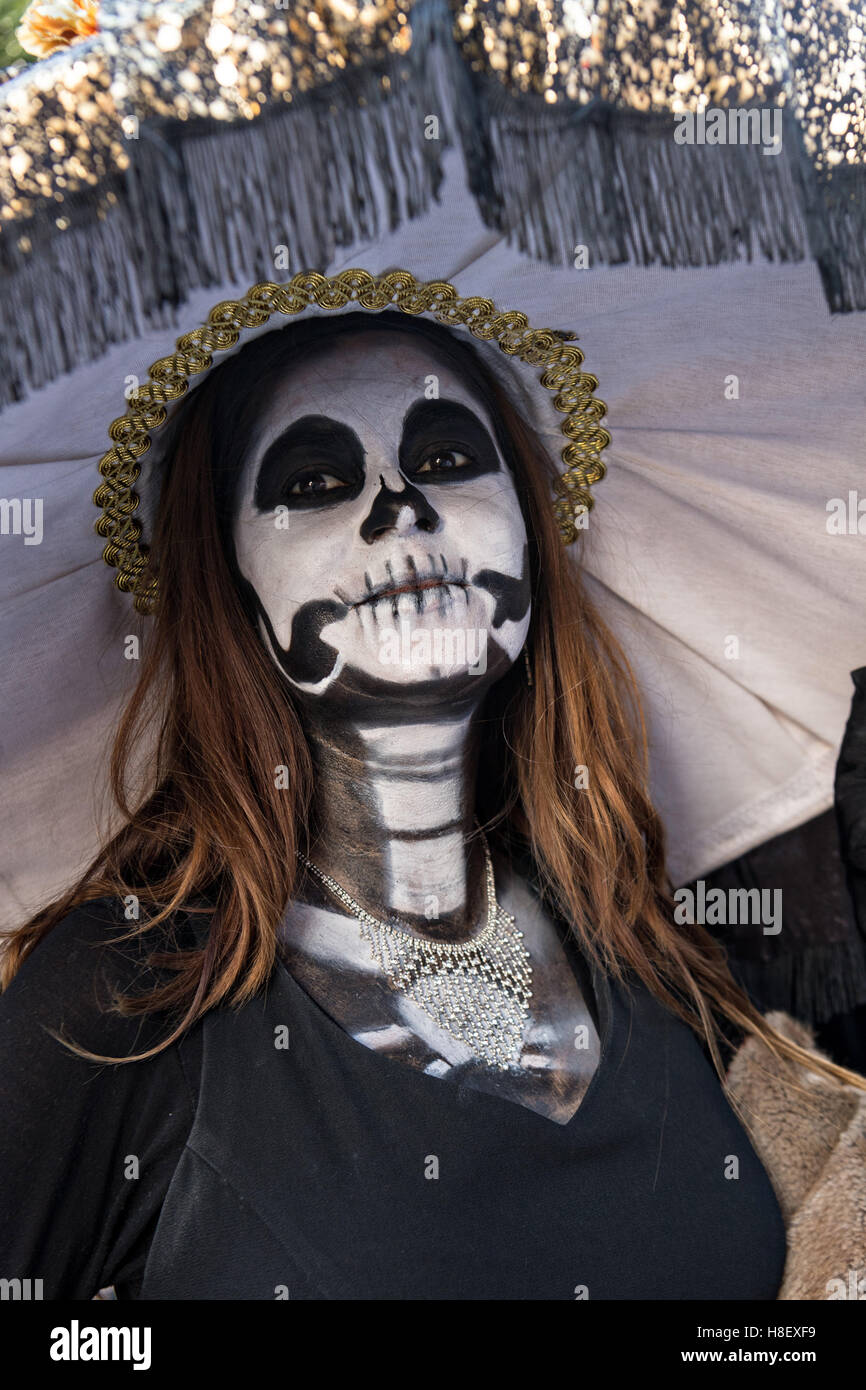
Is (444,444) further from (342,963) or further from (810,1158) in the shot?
(810,1158)

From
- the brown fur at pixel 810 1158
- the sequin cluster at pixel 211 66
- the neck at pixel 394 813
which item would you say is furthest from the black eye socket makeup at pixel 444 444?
the brown fur at pixel 810 1158

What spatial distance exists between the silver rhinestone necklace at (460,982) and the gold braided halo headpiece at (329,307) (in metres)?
0.39

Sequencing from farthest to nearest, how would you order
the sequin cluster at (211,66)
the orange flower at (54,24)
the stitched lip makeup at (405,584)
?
the stitched lip makeup at (405,584)
the orange flower at (54,24)
the sequin cluster at (211,66)

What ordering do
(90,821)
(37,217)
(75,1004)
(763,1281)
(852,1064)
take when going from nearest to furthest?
1. (37,217)
2. (75,1004)
3. (763,1281)
4. (90,821)
5. (852,1064)

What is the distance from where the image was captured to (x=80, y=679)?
4.22ft

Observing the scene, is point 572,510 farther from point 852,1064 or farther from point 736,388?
point 852,1064

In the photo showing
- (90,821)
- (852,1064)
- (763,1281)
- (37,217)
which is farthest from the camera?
(852,1064)

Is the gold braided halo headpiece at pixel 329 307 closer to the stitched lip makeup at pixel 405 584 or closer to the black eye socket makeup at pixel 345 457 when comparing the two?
the black eye socket makeup at pixel 345 457

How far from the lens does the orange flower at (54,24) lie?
1.02 m

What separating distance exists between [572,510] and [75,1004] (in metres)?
0.74

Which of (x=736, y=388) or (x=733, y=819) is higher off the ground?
(x=736, y=388)

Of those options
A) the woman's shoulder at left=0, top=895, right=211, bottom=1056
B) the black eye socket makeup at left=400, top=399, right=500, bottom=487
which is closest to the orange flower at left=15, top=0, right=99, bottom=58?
the black eye socket makeup at left=400, top=399, right=500, bottom=487

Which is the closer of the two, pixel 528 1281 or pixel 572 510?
pixel 528 1281
